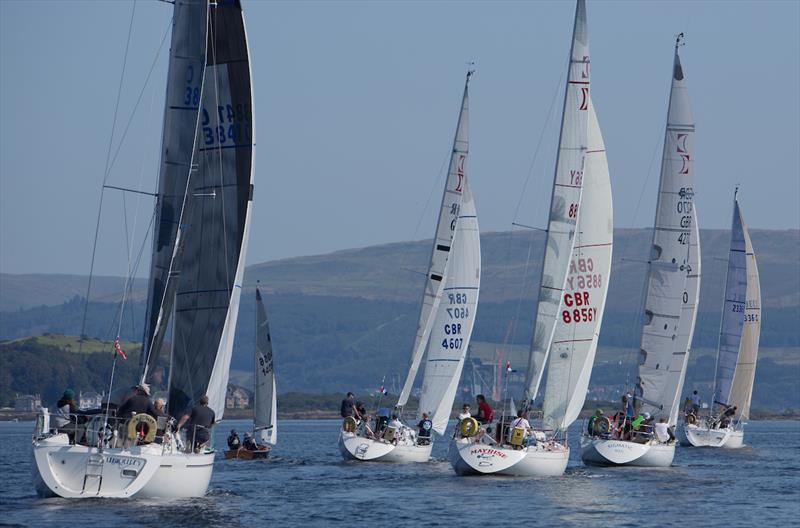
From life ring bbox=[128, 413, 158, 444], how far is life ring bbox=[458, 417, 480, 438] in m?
11.4

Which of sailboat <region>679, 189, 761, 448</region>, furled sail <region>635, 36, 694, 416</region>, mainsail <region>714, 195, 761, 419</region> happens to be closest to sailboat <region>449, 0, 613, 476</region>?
furled sail <region>635, 36, 694, 416</region>

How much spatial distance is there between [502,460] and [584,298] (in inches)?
305

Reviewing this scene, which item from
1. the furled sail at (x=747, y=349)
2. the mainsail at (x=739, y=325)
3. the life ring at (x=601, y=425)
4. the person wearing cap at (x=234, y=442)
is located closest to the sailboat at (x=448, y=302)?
the person wearing cap at (x=234, y=442)

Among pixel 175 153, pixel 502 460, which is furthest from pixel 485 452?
pixel 175 153

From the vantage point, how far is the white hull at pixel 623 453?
146ft

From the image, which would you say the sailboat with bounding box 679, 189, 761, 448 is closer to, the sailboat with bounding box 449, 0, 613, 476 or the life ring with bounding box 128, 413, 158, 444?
the sailboat with bounding box 449, 0, 613, 476

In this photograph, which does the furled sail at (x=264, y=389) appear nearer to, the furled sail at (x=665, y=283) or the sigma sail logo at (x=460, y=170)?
the sigma sail logo at (x=460, y=170)

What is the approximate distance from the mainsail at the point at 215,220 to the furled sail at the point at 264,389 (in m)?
23.7

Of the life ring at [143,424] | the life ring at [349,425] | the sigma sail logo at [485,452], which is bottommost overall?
the life ring at [349,425]

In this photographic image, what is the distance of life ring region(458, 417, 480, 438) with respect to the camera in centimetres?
3816

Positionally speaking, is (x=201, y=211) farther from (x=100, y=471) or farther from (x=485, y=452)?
(x=485, y=452)

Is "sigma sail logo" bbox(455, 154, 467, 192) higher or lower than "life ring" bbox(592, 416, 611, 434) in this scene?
higher

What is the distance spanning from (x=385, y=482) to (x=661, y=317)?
1638 centimetres

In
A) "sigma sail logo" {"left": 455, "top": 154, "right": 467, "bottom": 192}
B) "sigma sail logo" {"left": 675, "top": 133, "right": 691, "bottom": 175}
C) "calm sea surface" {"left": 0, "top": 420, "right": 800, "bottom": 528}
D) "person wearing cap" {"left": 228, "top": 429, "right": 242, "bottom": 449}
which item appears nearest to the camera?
"calm sea surface" {"left": 0, "top": 420, "right": 800, "bottom": 528}
